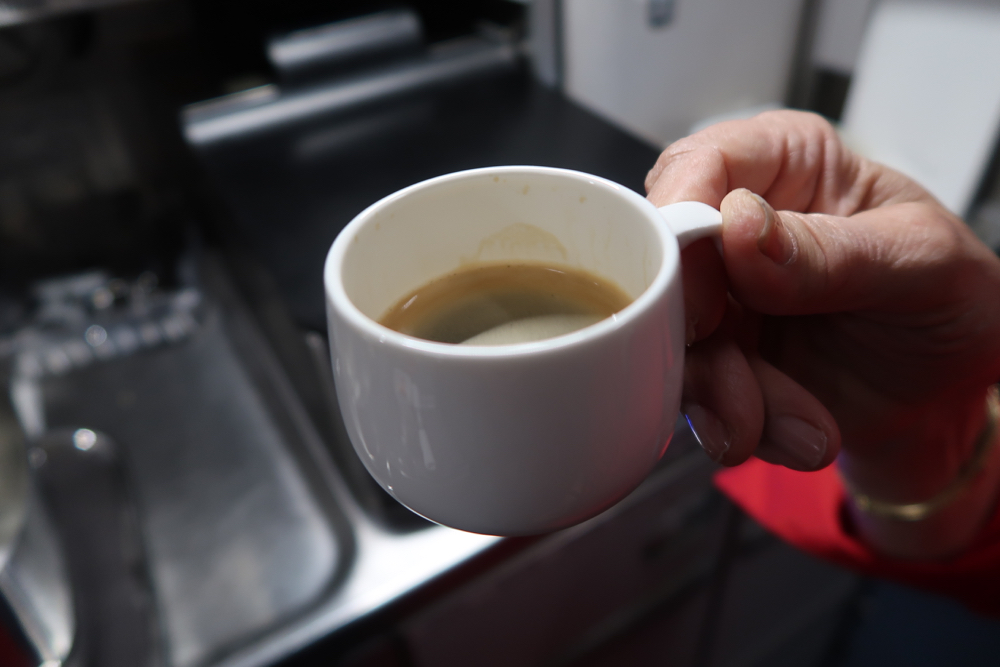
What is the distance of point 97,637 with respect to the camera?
66cm

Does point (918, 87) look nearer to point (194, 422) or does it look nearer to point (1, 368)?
point (194, 422)

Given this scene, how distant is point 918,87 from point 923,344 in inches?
28.2

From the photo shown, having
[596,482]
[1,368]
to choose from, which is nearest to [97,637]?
[1,368]

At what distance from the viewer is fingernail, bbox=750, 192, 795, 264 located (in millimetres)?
352

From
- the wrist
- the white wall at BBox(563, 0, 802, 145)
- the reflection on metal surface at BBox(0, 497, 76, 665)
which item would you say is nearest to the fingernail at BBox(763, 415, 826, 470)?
the wrist

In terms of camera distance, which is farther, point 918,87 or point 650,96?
point 650,96

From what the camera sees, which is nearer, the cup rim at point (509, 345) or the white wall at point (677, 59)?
the cup rim at point (509, 345)

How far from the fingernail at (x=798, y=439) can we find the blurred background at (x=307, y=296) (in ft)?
1.13

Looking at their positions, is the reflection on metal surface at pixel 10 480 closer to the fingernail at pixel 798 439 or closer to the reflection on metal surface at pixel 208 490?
the reflection on metal surface at pixel 208 490

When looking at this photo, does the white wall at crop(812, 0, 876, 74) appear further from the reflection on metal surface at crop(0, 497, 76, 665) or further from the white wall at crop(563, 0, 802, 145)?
the reflection on metal surface at crop(0, 497, 76, 665)

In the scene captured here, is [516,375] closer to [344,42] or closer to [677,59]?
[344,42]

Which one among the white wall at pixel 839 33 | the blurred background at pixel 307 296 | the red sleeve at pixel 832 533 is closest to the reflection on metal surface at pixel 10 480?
the blurred background at pixel 307 296

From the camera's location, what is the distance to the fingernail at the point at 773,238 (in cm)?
35

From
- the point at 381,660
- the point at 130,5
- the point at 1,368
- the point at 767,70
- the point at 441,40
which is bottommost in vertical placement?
the point at 381,660
